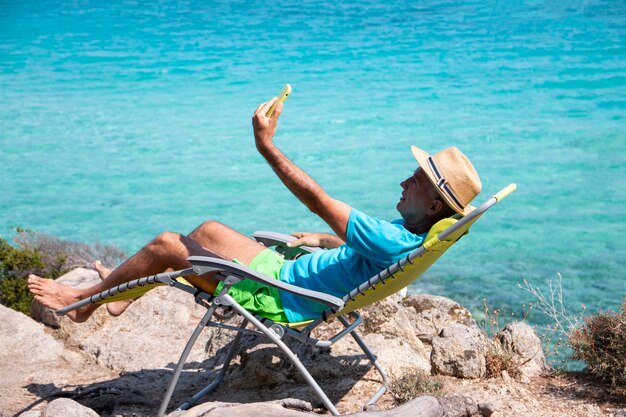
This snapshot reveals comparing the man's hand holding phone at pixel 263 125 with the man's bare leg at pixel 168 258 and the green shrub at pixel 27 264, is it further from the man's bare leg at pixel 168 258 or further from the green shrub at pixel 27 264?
the green shrub at pixel 27 264

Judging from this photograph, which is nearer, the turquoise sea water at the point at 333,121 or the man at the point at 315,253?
the man at the point at 315,253

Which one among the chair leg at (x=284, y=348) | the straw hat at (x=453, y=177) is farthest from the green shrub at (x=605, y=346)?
the chair leg at (x=284, y=348)

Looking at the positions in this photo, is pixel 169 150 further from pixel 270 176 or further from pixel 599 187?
pixel 599 187

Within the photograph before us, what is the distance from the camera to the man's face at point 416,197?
3.83m

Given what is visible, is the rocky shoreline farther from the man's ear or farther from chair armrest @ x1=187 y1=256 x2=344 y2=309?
the man's ear

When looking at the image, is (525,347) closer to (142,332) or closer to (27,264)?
(142,332)

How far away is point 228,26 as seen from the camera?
74.0ft

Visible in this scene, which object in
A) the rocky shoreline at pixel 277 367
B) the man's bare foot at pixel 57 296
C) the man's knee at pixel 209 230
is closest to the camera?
the rocky shoreline at pixel 277 367

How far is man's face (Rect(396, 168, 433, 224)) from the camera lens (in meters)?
3.83

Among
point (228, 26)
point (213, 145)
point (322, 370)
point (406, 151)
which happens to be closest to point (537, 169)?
point (406, 151)

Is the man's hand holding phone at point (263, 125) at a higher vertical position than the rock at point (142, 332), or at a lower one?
higher

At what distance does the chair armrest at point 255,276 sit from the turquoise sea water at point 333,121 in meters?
4.57

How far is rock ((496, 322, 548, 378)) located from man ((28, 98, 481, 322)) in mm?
1186

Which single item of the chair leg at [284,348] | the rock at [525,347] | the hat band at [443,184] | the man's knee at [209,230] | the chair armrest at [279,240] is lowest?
the rock at [525,347]
